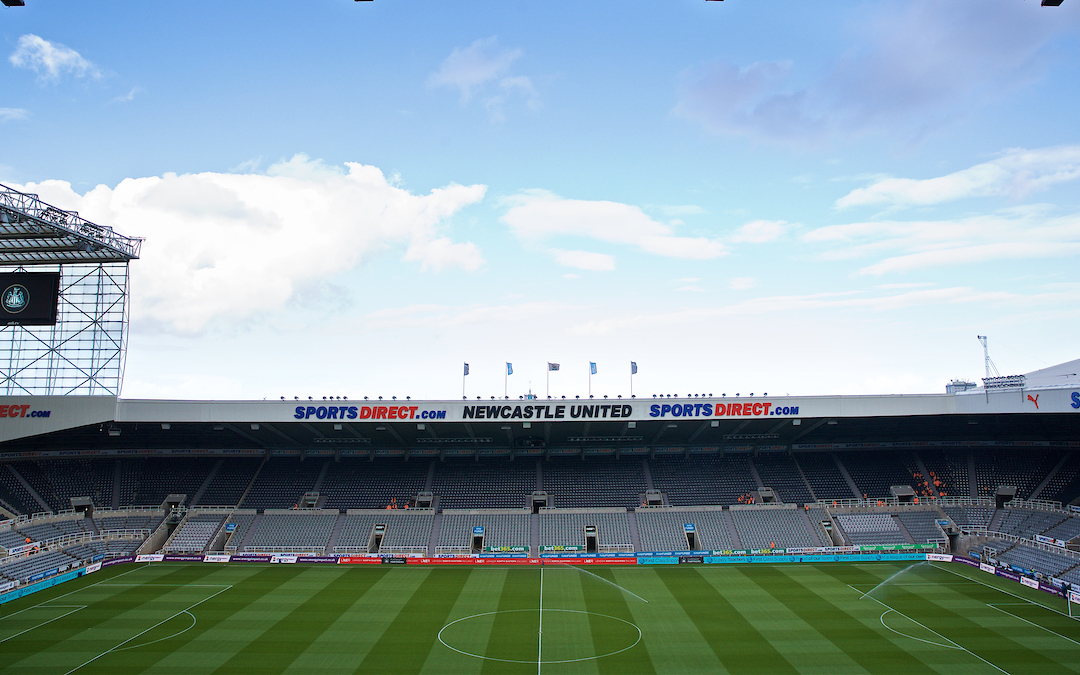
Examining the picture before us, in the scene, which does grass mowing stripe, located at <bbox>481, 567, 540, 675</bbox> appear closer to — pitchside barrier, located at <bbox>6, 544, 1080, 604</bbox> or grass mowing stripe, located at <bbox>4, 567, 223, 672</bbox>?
pitchside barrier, located at <bbox>6, 544, 1080, 604</bbox>

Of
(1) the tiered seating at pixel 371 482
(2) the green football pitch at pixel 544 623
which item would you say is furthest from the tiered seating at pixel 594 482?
(1) the tiered seating at pixel 371 482

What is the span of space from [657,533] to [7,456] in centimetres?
4882

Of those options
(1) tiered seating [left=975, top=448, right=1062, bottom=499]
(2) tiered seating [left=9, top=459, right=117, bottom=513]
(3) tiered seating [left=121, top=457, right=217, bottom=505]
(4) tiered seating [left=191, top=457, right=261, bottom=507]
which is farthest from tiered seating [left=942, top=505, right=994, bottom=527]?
(2) tiered seating [left=9, top=459, right=117, bottom=513]

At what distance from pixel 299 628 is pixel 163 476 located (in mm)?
31134

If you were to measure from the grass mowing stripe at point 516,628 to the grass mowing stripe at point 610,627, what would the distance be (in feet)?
8.21

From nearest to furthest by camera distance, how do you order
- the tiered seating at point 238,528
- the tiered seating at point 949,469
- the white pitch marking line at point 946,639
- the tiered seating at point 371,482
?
the white pitch marking line at point 946,639, the tiered seating at point 238,528, the tiered seating at point 949,469, the tiered seating at point 371,482

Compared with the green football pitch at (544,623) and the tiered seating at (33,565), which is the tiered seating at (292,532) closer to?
the green football pitch at (544,623)

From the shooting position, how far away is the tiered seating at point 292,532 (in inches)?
1775

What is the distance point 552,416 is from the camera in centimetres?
4556

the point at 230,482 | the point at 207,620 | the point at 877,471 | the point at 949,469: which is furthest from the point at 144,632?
the point at 949,469

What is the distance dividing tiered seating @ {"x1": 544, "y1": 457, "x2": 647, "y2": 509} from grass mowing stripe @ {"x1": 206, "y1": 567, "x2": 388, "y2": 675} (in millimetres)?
16869

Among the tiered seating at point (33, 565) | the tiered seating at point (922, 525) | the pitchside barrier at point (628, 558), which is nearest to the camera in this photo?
the tiered seating at point (33, 565)

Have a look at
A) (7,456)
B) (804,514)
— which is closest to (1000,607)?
(804,514)

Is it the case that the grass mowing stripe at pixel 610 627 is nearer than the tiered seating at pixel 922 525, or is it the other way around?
the grass mowing stripe at pixel 610 627
